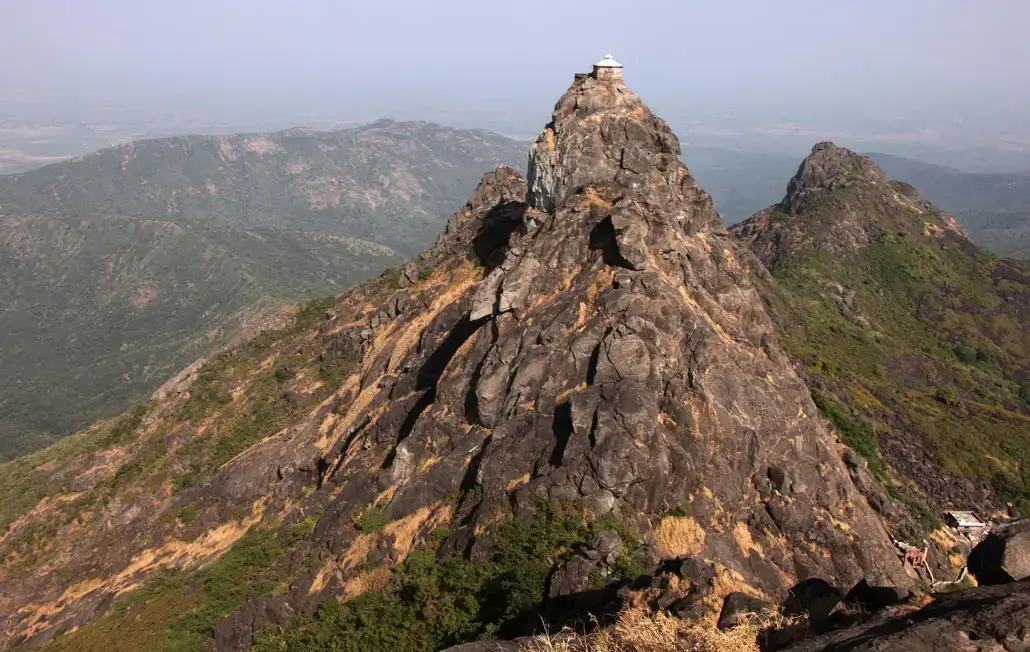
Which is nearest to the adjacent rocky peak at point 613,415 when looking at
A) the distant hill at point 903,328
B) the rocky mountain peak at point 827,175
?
the distant hill at point 903,328

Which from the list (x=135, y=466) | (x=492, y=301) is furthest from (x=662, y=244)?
(x=135, y=466)

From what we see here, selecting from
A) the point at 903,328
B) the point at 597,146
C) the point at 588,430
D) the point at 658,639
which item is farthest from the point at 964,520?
the point at 903,328

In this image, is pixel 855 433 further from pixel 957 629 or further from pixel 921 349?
pixel 921 349

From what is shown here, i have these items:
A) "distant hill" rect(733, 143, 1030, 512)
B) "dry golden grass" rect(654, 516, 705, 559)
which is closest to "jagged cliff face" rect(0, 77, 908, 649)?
"dry golden grass" rect(654, 516, 705, 559)

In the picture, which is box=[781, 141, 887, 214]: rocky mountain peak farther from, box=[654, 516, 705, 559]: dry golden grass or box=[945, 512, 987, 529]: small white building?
box=[654, 516, 705, 559]: dry golden grass

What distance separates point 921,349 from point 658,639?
10174 centimetres

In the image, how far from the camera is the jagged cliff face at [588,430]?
24.4 meters

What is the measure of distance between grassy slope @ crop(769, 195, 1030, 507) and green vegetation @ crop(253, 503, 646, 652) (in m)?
37.9

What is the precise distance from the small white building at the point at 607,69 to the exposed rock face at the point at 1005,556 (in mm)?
39255

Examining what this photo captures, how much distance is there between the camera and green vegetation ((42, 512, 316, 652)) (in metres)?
28.2

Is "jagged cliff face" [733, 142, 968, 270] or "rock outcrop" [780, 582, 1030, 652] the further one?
"jagged cliff face" [733, 142, 968, 270]

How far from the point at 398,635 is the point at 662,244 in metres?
24.5

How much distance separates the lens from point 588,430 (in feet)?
81.7

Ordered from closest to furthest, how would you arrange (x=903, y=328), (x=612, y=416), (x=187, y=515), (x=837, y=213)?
(x=612, y=416) < (x=187, y=515) < (x=903, y=328) < (x=837, y=213)
